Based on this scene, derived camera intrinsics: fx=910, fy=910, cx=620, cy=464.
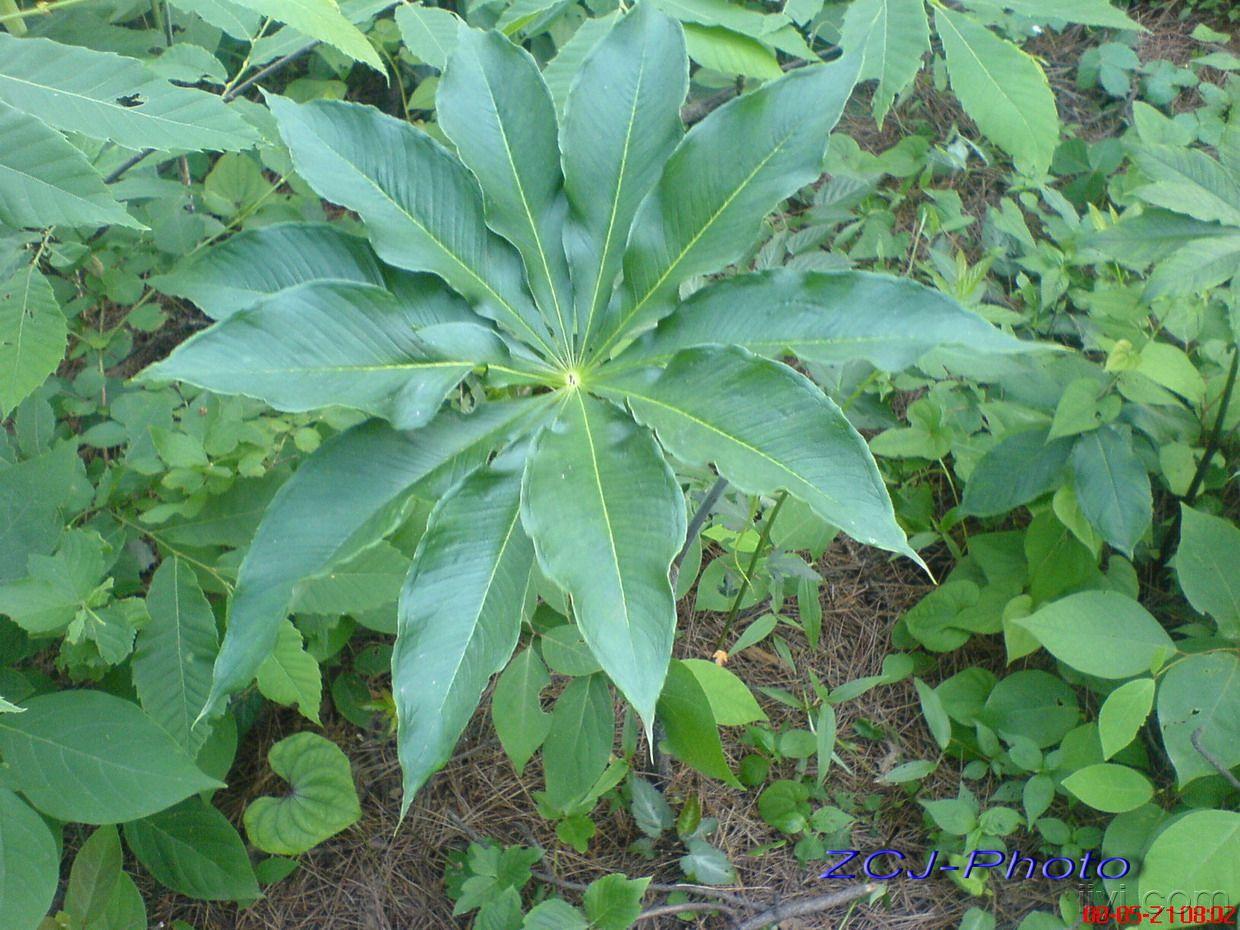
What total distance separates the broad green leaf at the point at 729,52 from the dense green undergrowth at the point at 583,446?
1 cm

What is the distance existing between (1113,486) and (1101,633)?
299 mm

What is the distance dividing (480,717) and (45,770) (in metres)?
0.85

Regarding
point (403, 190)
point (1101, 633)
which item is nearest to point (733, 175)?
point (403, 190)

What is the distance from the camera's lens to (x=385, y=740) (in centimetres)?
204

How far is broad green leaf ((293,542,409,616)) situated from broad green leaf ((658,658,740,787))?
49 cm

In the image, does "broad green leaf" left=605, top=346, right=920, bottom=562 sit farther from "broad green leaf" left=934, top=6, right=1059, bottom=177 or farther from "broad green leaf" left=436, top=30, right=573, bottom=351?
"broad green leaf" left=934, top=6, right=1059, bottom=177

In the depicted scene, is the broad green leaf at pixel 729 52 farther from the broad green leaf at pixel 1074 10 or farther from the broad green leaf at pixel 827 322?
the broad green leaf at pixel 827 322

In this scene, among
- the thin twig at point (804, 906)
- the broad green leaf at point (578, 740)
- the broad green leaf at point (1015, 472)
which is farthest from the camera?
the broad green leaf at point (1015, 472)

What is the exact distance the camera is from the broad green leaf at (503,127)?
1.14 metres

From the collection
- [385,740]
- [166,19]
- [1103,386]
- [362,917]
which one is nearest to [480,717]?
[385,740]

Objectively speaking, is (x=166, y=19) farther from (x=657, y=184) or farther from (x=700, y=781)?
(x=700, y=781)

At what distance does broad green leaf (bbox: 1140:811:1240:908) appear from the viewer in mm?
1592

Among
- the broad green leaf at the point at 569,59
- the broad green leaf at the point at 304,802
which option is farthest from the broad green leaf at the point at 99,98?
the broad green leaf at the point at 304,802

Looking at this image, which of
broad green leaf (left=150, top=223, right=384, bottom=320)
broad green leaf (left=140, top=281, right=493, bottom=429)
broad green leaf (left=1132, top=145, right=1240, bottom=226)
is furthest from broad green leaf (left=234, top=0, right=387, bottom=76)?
broad green leaf (left=1132, top=145, right=1240, bottom=226)
